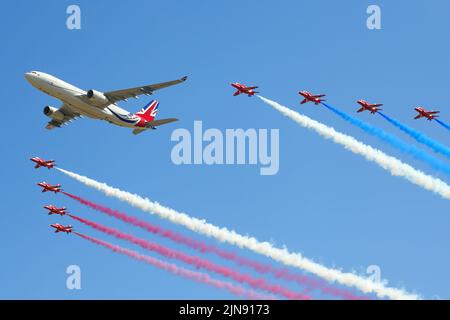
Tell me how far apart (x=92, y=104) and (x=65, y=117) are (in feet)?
46.8

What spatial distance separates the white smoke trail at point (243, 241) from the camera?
98062 millimetres

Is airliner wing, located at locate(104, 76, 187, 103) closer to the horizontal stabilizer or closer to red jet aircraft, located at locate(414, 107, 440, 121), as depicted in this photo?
the horizontal stabilizer

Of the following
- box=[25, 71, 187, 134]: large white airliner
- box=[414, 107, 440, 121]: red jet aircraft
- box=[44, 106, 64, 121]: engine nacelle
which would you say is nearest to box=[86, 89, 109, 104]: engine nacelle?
box=[25, 71, 187, 134]: large white airliner

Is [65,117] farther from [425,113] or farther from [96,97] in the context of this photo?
[425,113]

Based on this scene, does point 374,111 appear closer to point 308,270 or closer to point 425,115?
point 425,115

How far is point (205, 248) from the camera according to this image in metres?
108

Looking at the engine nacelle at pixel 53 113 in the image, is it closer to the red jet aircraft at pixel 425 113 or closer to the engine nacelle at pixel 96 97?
the engine nacelle at pixel 96 97

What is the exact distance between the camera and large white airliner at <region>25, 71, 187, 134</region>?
403 ft

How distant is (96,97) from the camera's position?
125875 mm

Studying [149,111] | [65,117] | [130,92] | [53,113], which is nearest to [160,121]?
[130,92]

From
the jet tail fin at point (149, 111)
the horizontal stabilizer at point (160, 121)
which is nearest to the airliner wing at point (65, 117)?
the jet tail fin at point (149, 111)

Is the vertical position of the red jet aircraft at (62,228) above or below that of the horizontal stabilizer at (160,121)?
below
